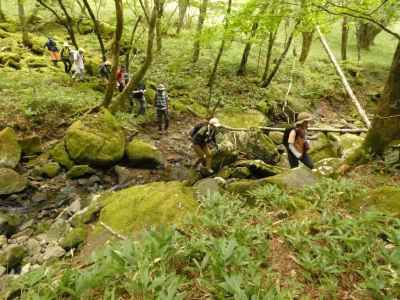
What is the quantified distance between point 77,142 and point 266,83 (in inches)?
472

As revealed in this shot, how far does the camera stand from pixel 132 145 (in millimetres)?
10242

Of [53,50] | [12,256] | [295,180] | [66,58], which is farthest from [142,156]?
[53,50]

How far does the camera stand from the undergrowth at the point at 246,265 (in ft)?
8.49

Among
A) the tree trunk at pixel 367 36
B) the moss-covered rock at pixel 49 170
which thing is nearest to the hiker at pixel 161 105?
the moss-covered rock at pixel 49 170

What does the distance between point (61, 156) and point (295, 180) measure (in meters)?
7.17

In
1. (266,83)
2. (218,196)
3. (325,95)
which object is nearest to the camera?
(218,196)

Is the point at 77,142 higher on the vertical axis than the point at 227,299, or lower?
lower

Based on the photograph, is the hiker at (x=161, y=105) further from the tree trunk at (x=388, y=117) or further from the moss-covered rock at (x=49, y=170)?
the tree trunk at (x=388, y=117)

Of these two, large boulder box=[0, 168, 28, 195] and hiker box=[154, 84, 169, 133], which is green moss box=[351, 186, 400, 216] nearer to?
large boulder box=[0, 168, 28, 195]

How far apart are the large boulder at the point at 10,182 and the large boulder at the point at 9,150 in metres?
0.47

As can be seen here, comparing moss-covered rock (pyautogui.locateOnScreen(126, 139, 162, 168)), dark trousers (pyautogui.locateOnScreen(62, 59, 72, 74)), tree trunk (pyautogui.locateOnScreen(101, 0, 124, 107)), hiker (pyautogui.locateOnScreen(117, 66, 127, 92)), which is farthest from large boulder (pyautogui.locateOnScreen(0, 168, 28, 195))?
dark trousers (pyautogui.locateOnScreen(62, 59, 72, 74))

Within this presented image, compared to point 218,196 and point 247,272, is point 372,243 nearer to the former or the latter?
point 247,272

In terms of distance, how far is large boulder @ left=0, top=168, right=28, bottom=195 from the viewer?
7.74 meters

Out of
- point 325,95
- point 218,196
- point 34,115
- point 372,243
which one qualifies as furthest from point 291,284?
point 325,95
